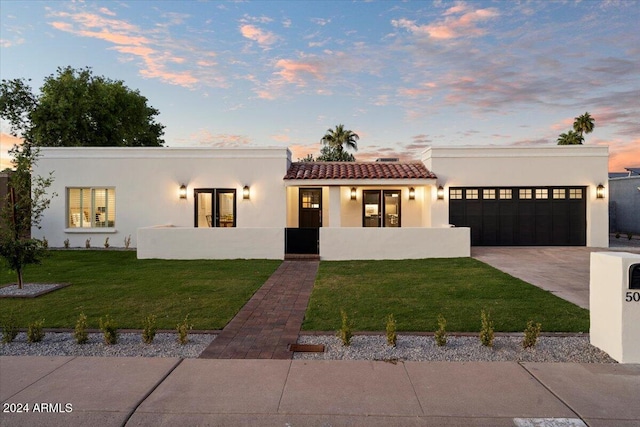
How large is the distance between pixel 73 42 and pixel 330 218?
14.2 metres

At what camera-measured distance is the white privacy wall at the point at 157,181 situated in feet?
54.4

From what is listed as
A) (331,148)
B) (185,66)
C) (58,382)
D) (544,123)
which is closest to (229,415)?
(58,382)

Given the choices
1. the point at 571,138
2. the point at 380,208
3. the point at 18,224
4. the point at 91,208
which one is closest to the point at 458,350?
the point at 18,224

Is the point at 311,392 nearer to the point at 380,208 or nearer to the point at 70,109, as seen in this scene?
the point at 380,208

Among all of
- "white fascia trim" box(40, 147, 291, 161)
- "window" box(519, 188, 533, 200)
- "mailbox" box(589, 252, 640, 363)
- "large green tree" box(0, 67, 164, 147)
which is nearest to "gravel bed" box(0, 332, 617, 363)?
"mailbox" box(589, 252, 640, 363)

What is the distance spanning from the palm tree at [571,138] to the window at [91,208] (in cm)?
4410

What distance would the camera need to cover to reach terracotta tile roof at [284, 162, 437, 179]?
1636cm

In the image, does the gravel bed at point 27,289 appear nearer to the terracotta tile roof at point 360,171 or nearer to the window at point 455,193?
the terracotta tile roof at point 360,171

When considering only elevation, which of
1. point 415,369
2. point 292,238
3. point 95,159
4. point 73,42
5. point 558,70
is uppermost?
point 73,42

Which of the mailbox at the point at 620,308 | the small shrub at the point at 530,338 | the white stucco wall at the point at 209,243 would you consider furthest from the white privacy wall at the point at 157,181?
the mailbox at the point at 620,308

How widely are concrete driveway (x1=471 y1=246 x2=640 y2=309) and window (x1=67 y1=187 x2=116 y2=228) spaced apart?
50.4 feet

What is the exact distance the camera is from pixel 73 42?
17.4m

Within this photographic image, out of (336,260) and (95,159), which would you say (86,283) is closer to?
(336,260)

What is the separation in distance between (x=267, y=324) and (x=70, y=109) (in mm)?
27641
